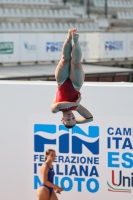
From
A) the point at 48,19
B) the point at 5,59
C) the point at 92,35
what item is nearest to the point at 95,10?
the point at 48,19

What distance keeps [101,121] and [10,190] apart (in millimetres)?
1516

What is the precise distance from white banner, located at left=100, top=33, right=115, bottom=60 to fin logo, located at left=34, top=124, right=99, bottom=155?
13.2 metres

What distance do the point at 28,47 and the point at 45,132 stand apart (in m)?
11.6

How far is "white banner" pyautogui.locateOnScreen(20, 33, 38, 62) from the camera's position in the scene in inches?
724

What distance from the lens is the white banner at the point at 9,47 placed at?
1786 cm

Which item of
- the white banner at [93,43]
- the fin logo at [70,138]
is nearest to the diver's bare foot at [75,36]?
the fin logo at [70,138]

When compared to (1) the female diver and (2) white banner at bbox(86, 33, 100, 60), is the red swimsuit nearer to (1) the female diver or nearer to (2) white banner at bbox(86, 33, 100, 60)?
(1) the female diver

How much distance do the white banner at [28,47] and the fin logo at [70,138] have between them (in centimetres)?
1123

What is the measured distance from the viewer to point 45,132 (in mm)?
7336

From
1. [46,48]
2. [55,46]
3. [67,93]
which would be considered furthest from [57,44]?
[67,93]

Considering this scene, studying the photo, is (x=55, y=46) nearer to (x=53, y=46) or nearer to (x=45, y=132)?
(x=53, y=46)

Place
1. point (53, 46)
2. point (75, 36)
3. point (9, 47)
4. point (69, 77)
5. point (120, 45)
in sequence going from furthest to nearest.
Result: point (120, 45) < point (53, 46) < point (9, 47) < point (69, 77) < point (75, 36)

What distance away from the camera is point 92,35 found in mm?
20141

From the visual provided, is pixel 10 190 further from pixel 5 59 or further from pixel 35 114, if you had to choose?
pixel 5 59
